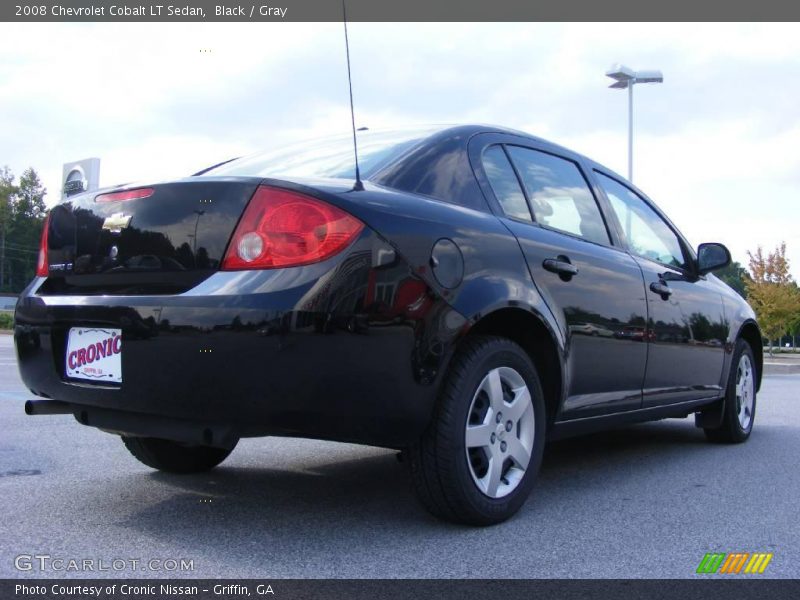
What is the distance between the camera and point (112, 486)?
12.2ft

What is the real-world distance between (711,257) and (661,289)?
93 centimetres

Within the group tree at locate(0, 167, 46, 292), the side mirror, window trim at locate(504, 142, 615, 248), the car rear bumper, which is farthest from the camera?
tree at locate(0, 167, 46, 292)

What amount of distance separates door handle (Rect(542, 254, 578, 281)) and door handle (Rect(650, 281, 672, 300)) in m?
0.92

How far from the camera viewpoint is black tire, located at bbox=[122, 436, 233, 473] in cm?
383

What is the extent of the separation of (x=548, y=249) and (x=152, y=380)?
170 cm

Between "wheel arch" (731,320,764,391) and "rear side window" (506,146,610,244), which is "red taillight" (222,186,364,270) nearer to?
"rear side window" (506,146,610,244)

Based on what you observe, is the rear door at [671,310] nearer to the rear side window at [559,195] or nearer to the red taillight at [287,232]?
the rear side window at [559,195]

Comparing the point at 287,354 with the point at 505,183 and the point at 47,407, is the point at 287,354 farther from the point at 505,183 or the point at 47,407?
the point at 505,183

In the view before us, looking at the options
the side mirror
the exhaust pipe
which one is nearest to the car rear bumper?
the exhaust pipe

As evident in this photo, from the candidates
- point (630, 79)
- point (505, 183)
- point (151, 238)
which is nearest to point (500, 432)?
point (505, 183)

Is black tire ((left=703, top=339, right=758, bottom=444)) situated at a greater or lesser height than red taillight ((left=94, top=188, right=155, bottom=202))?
lesser

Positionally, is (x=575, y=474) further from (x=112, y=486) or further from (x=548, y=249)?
(x=112, y=486)

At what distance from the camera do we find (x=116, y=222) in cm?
303

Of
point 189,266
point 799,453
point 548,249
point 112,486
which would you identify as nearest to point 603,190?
point 548,249
